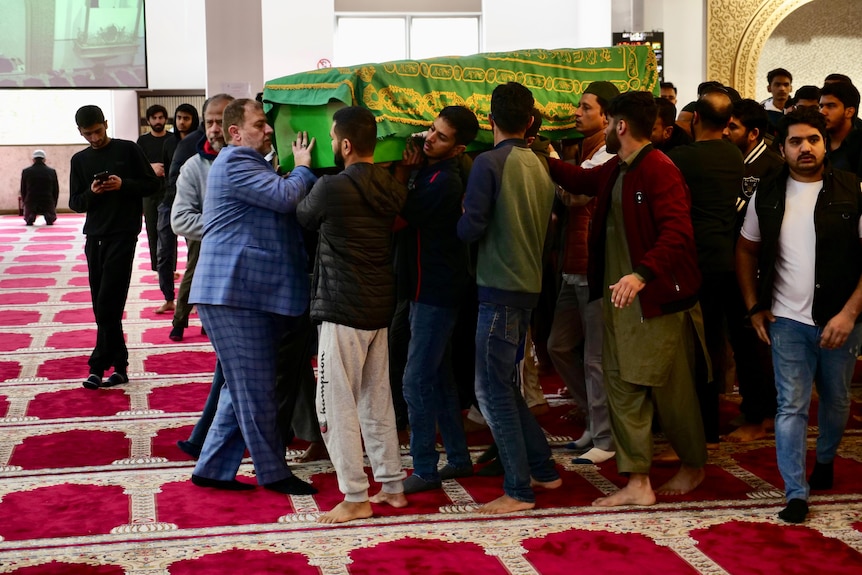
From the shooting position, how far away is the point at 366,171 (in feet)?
12.7

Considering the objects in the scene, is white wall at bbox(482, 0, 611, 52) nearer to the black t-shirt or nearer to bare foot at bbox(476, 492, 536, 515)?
the black t-shirt

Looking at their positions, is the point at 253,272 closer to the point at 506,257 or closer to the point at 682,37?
the point at 506,257

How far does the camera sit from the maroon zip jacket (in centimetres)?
381

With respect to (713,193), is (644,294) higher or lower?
lower

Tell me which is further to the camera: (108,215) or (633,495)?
(108,215)

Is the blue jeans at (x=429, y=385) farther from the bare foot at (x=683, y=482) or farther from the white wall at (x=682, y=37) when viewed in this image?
the white wall at (x=682, y=37)

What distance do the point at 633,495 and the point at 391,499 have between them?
0.87 meters

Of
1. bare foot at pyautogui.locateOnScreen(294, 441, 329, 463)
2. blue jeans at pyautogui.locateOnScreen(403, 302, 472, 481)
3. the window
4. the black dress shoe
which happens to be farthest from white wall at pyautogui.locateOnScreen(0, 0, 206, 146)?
blue jeans at pyautogui.locateOnScreen(403, 302, 472, 481)

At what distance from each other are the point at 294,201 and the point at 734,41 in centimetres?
783

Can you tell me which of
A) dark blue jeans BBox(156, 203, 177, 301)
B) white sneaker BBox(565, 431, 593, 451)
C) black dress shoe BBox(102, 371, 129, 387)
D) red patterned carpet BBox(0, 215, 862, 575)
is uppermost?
dark blue jeans BBox(156, 203, 177, 301)

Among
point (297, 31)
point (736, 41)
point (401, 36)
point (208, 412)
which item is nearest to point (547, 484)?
point (208, 412)

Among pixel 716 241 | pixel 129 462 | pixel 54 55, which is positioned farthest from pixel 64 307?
pixel 54 55

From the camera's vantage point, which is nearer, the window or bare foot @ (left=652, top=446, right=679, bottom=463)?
bare foot @ (left=652, top=446, right=679, bottom=463)

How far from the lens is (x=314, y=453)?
186 inches
